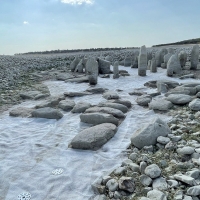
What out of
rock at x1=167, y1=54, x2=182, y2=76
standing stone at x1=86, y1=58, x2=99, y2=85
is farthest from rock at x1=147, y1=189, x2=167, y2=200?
rock at x1=167, y1=54, x2=182, y2=76

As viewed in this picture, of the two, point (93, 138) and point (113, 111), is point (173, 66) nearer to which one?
point (113, 111)

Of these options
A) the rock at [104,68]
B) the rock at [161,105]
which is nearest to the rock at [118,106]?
the rock at [161,105]

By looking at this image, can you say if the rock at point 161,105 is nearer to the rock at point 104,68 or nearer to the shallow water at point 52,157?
the shallow water at point 52,157

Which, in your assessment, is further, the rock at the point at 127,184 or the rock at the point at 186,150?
the rock at the point at 186,150

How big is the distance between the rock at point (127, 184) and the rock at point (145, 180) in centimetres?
15

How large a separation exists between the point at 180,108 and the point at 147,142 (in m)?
2.70

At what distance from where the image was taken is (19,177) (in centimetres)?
411

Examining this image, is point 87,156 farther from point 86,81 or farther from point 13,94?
point 86,81

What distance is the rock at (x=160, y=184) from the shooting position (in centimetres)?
340

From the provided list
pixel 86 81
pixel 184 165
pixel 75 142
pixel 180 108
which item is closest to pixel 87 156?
pixel 75 142

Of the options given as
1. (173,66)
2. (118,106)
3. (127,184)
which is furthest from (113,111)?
(173,66)

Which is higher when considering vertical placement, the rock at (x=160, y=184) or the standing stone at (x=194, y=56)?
the standing stone at (x=194, y=56)

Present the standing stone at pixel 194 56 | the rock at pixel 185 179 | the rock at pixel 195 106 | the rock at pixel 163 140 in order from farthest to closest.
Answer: the standing stone at pixel 194 56 < the rock at pixel 195 106 < the rock at pixel 163 140 < the rock at pixel 185 179

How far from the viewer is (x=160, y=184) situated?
3.46m
